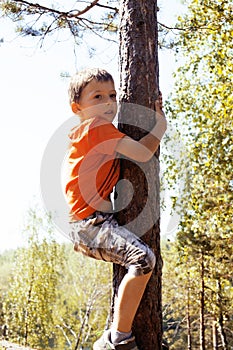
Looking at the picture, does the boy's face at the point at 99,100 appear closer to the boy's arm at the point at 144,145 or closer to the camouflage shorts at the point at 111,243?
the boy's arm at the point at 144,145

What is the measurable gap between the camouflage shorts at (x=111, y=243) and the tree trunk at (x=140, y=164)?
17 centimetres

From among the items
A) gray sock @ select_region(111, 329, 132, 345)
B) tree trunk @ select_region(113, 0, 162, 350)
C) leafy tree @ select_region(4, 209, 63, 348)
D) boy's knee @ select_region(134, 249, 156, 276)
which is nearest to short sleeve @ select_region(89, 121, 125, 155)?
tree trunk @ select_region(113, 0, 162, 350)

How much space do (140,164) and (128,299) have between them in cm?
73

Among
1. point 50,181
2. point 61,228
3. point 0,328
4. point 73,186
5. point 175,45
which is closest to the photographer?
point 73,186

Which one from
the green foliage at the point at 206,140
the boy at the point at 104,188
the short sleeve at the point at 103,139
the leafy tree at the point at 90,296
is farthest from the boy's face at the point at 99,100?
the leafy tree at the point at 90,296

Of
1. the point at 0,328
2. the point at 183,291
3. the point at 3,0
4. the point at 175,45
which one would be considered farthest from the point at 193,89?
the point at 0,328

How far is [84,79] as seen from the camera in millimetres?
2783

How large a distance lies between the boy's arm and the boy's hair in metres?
0.35

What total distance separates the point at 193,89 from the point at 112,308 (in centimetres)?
811

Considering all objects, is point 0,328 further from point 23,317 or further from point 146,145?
point 146,145

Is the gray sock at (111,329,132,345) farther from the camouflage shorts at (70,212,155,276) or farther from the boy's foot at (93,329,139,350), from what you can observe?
the camouflage shorts at (70,212,155,276)

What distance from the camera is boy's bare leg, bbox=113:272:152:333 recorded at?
8.34ft

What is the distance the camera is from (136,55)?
10.2ft

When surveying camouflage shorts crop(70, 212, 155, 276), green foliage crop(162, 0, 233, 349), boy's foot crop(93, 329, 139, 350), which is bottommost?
boy's foot crop(93, 329, 139, 350)
